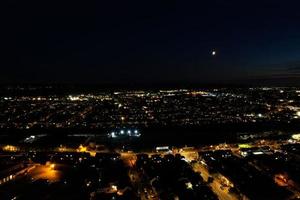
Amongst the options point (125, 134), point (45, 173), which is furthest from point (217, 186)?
point (125, 134)

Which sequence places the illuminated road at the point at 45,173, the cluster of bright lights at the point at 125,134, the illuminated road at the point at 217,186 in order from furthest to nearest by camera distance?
the cluster of bright lights at the point at 125,134, the illuminated road at the point at 45,173, the illuminated road at the point at 217,186

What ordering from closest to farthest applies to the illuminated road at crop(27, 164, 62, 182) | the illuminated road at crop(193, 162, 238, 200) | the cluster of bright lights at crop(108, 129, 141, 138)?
1. the illuminated road at crop(193, 162, 238, 200)
2. the illuminated road at crop(27, 164, 62, 182)
3. the cluster of bright lights at crop(108, 129, 141, 138)

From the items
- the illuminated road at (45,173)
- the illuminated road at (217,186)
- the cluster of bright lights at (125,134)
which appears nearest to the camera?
the illuminated road at (217,186)

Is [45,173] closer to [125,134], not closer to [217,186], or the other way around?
[217,186]

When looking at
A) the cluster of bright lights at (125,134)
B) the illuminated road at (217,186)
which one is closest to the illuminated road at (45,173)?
the illuminated road at (217,186)

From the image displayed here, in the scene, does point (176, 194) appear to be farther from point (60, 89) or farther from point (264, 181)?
point (60, 89)

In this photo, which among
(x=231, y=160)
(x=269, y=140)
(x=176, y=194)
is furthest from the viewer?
(x=269, y=140)

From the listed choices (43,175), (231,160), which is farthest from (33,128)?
(231,160)

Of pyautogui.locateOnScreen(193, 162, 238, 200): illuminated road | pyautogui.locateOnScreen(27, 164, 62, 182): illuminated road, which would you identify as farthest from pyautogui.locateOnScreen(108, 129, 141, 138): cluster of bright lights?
pyautogui.locateOnScreen(193, 162, 238, 200): illuminated road

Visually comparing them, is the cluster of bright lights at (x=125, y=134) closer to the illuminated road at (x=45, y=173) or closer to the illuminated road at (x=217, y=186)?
the illuminated road at (x=45, y=173)

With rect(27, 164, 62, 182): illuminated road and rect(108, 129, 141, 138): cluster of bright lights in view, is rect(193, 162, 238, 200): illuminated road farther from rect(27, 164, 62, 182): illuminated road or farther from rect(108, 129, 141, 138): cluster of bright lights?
rect(108, 129, 141, 138): cluster of bright lights

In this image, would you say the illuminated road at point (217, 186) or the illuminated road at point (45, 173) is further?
the illuminated road at point (45, 173)
